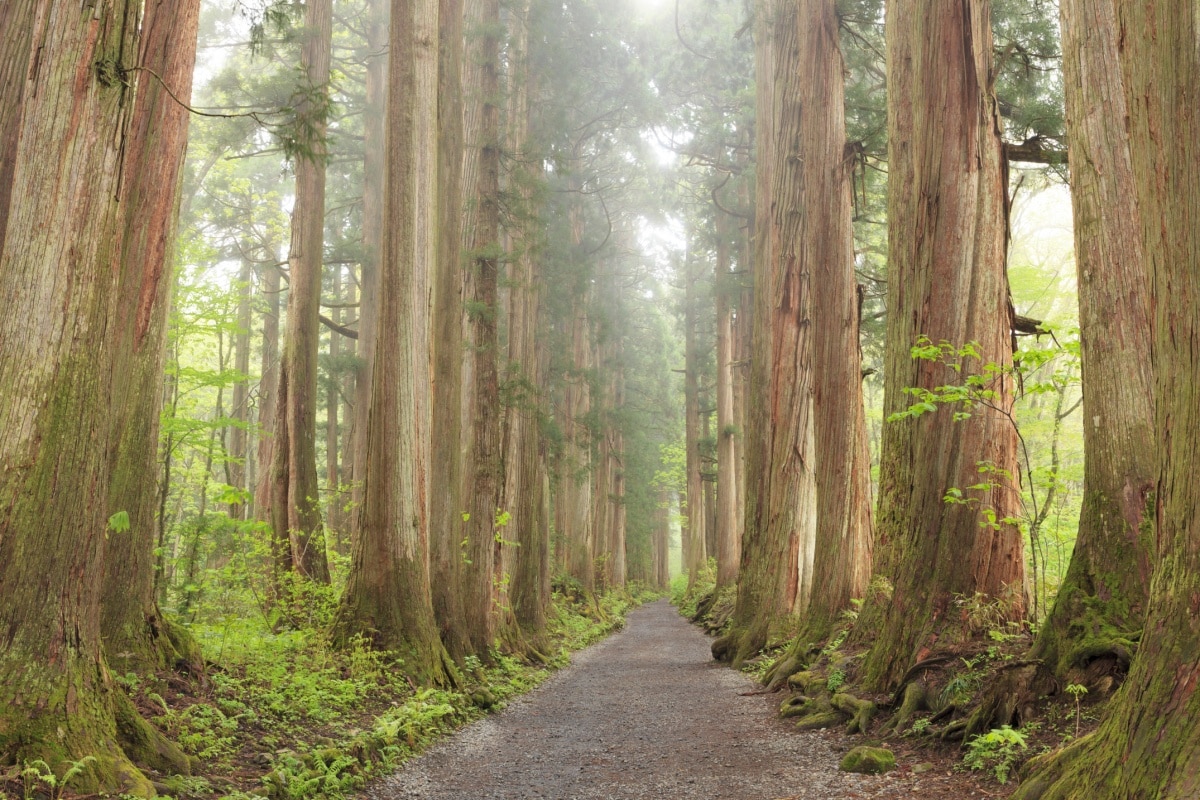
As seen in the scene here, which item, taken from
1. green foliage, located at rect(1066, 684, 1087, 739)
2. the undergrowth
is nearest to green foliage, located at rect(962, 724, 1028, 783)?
Answer: green foliage, located at rect(1066, 684, 1087, 739)

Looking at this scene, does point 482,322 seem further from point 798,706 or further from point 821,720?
point 821,720

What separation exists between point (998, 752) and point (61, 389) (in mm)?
5153

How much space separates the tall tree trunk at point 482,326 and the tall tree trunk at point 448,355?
748 millimetres

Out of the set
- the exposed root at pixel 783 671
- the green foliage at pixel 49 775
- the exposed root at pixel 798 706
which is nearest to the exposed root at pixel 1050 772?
the exposed root at pixel 798 706

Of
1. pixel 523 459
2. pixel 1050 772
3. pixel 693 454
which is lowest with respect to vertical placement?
pixel 1050 772

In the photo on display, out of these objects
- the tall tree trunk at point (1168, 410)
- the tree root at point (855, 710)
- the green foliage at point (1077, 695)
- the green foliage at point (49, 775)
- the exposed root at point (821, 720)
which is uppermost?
the tall tree trunk at point (1168, 410)

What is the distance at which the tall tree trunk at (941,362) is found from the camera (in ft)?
20.4

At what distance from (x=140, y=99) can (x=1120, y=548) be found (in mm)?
6995

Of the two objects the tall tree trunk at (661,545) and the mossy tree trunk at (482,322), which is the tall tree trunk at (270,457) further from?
the tall tree trunk at (661,545)

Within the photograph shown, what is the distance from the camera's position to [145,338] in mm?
6109

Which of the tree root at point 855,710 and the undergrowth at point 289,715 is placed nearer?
the undergrowth at point 289,715

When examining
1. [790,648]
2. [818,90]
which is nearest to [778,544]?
[790,648]

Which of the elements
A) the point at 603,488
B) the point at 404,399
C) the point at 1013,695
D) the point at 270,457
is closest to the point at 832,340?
the point at 404,399

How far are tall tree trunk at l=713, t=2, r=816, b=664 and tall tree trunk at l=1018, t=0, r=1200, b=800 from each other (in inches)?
340
